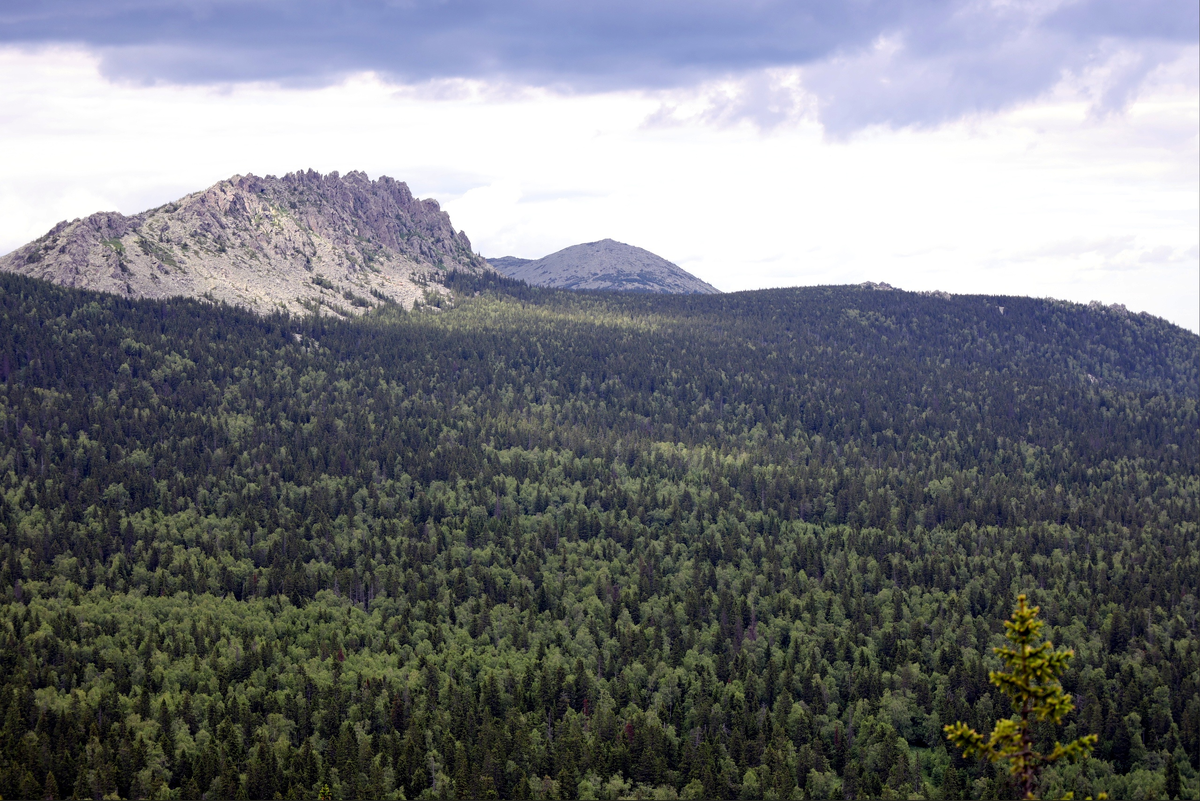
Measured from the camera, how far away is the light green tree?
39.1 metres

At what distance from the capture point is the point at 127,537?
184 metres

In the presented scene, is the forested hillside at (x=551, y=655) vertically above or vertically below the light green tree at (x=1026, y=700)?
below

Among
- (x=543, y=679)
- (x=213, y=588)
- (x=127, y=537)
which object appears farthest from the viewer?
(x=127, y=537)

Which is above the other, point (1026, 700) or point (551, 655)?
point (1026, 700)

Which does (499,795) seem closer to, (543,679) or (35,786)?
(543,679)

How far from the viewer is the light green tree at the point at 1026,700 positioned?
39062 mm

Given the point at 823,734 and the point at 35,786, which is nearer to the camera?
the point at 35,786

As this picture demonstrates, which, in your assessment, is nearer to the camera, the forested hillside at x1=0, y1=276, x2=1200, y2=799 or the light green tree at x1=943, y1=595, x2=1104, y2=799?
the light green tree at x1=943, y1=595, x2=1104, y2=799

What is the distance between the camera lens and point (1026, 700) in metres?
40.1

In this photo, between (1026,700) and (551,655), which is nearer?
(1026,700)

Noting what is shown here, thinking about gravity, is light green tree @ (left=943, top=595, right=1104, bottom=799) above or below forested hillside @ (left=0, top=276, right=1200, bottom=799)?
above

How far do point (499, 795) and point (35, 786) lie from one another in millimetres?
53396

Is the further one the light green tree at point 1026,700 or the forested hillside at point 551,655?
the forested hillside at point 551,655

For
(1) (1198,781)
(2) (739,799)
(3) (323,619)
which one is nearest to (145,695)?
(3) (323,619)
